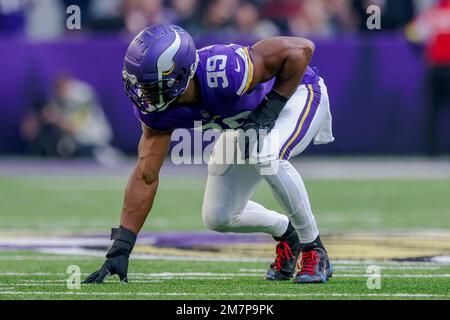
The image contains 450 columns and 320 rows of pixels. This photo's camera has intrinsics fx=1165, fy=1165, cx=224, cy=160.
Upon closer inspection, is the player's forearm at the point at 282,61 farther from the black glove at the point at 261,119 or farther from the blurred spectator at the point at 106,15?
the blurred spectator at the point at 106,15

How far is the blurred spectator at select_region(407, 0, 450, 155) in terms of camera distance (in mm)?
15383

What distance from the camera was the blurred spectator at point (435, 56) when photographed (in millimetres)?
15383

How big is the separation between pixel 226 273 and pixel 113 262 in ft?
2.64

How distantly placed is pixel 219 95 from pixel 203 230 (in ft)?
10.8

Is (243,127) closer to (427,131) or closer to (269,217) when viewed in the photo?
(269,217)

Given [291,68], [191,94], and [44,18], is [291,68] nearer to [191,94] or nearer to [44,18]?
[191,94]

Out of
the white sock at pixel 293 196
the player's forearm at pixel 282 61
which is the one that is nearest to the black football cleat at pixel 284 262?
the white sock at pixel 293 196

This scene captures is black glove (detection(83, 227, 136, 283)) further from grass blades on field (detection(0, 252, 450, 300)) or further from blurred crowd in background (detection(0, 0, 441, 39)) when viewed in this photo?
blurred crowd in background (detection(0, 0, 441, 39))

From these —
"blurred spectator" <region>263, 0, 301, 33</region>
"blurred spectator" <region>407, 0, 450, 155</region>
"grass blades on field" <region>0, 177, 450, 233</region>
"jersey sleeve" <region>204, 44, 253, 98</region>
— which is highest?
"blurred spectator" <region>263, 0, 301, 33</region>

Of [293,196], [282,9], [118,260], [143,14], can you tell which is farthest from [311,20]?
[118,260]

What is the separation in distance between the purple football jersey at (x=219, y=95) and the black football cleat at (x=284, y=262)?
0.82 metres

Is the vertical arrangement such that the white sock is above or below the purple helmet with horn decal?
below

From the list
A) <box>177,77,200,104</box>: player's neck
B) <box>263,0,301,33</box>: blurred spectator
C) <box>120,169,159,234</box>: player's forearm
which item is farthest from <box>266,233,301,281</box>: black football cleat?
<box>263,0,301,33</box>: blurred spectator

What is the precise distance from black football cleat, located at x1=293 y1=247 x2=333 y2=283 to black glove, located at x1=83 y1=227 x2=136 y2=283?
0.90m
